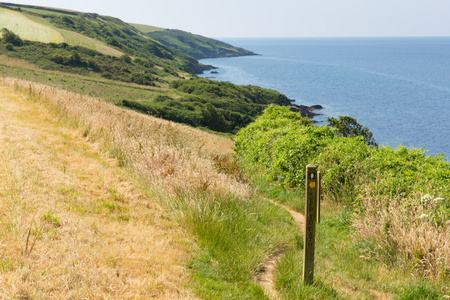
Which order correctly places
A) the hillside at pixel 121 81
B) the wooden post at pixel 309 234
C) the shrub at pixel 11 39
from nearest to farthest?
the wooden post at pixel 309 234, the hillside at pixel 121 81, the shrub at pixel 11 39

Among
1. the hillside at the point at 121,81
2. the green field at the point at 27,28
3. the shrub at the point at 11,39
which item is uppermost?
the green field at the point at 27,28

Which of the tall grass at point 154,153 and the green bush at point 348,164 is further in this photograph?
the green bush at point 348,164

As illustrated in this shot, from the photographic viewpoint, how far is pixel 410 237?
499cm

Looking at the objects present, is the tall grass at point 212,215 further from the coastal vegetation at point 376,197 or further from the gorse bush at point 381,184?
the gorse bush at point 381,184

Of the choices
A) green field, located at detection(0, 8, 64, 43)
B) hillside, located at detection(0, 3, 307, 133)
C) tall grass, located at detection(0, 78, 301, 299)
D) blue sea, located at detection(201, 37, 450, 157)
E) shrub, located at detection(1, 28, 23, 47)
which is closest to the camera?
tall grass, located at detection(0, 78, 301, 299)

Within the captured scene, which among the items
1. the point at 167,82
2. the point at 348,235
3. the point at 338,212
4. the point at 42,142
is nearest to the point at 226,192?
the point at 348,235

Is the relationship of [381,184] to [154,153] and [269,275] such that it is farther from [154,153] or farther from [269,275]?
[154,153]

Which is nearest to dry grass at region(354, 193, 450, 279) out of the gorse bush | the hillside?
the gorse bush

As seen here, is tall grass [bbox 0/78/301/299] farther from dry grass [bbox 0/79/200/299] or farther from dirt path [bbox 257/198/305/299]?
dry grass [bbox 0/79/200/299]

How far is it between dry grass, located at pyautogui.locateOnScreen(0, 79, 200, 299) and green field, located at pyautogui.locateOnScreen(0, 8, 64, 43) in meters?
90.9

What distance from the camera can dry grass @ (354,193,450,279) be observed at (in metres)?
4.68

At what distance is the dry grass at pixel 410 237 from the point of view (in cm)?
468

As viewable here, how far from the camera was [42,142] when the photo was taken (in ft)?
27.0

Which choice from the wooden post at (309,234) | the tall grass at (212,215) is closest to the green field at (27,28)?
the tall grass at (212,215)
